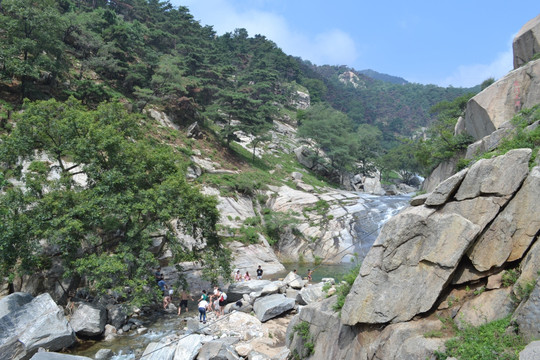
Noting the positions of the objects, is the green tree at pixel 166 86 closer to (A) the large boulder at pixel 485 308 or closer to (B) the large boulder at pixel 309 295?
(B) the large boulder at pixel 309 295

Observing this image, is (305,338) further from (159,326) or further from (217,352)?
(159,326)

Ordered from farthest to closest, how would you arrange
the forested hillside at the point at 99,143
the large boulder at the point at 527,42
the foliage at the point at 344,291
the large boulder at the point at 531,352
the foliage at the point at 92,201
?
the large boulder at the point at 527,42
the forested hillside at the point at 99,143
the foliage at the point at 92,201
the foliage at the point at 344,291
the large boulder at the point at 531,352

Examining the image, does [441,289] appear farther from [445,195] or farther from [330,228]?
[330,228]

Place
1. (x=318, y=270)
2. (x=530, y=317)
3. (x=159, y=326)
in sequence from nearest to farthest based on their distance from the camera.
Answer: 1. (x=530, y=317)
2. (x=159, y=326)
3. (x=318, y=270)

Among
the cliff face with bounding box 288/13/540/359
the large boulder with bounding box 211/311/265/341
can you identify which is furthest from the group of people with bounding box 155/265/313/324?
the cliff face with bounding box 288/13/540/359

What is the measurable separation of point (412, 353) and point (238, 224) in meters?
25.7

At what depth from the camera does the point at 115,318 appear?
1609cm

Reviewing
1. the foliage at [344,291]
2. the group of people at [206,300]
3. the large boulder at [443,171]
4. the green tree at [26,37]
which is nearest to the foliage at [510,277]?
the foliage at [344,291]

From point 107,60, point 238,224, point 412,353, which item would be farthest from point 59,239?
point 107,60

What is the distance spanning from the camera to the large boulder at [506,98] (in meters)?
21.2

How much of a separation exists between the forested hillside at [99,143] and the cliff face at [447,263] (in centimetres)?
1103

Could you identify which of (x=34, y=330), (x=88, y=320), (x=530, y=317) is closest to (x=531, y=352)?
(x=530, y=317)

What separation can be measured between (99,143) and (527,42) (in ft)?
102

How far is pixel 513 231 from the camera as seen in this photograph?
8.23 m
